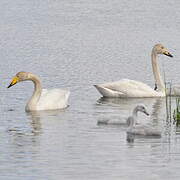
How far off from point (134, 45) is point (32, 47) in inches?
118

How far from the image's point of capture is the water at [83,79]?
14188 millimetres

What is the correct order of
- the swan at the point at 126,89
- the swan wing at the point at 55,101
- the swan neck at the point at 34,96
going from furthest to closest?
the swan at the point at 126,89 < the swan wing at the point at 55,101 < the swan neck at the point at 34,96

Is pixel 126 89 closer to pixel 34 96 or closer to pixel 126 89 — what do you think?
pixel 126 89

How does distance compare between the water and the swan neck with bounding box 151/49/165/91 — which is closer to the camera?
the water

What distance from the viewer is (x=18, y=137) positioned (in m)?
16.2

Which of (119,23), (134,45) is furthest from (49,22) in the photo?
(134,45)

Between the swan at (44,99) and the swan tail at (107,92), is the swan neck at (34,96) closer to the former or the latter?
the swan at (44,99)

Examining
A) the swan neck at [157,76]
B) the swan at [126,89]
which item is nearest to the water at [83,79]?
the swan at [126,89]

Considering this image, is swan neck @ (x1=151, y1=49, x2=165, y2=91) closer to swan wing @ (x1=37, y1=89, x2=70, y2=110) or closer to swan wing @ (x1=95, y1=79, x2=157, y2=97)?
swan wing @ (x1=95, y1=79, x2=157, y2=97)

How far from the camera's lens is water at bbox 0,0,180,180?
14.2m

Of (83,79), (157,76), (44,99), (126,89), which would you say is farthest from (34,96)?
(157,76)

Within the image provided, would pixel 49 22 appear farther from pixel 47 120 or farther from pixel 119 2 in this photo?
pixel 47 120

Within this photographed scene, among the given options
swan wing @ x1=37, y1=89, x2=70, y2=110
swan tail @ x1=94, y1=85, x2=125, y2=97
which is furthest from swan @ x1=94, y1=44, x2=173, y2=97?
swan wing @ x1=37, y1=89, x2=70, y2=110

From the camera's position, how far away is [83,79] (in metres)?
23.1
